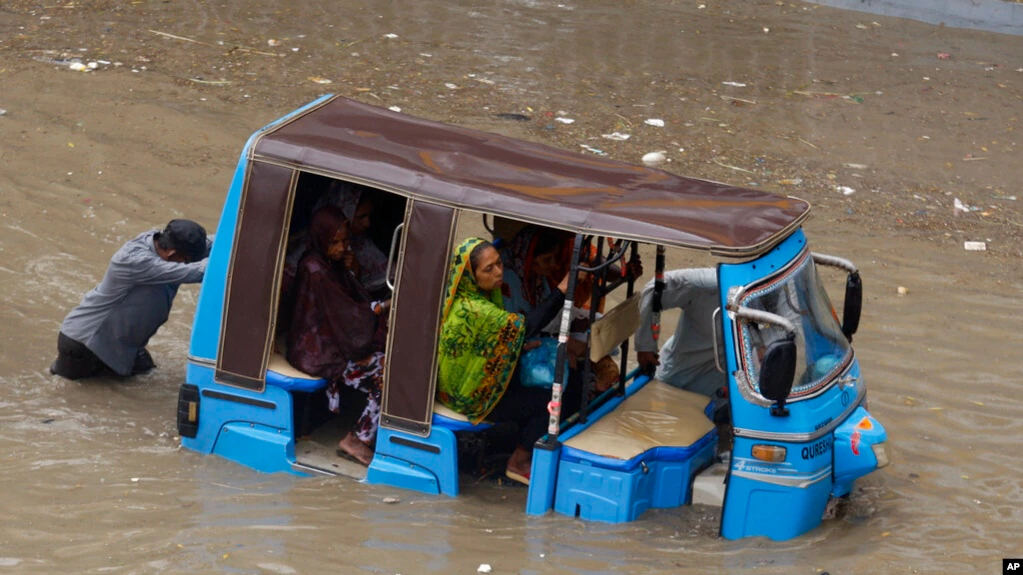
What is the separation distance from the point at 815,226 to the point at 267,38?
6.51 meters

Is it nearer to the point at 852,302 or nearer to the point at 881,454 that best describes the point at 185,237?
the point at 852,302

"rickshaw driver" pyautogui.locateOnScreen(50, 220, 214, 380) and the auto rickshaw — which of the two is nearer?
the auto rickshaw

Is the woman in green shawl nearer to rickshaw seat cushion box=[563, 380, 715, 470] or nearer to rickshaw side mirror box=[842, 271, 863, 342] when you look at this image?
rickshaw seat cushion box=[563, 380, 715, 470]

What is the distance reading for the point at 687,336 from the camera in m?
6.26

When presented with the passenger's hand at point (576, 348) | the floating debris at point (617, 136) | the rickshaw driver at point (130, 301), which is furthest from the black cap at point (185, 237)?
the floating debris at point (617, 136)

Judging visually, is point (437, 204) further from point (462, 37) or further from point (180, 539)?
point (462, 37)

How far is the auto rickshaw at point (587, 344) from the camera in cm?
510

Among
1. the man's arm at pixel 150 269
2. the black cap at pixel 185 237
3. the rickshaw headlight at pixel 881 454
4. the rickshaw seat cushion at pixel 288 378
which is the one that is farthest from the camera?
the black cap at pixel 185 237

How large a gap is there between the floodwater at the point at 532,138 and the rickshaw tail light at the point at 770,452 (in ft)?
1.43

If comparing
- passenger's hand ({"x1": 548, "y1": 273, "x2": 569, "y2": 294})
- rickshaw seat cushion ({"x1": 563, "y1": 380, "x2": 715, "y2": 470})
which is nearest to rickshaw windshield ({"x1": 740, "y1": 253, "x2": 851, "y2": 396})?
rickshaw seat cushion ({"x1": 563, "y1": 380, "x2": 715, "y2": 470})

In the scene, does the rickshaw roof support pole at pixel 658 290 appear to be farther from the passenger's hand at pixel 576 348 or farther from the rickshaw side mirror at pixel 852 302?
the rickshaw side mirror at pixel 852 302

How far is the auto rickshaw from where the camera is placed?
16.7 feet

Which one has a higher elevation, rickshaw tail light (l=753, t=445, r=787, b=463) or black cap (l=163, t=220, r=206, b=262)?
black cap (l=163, t=220, r=206, b=262)

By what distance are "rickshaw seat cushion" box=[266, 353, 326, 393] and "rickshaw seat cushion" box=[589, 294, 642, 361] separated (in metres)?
1.49
